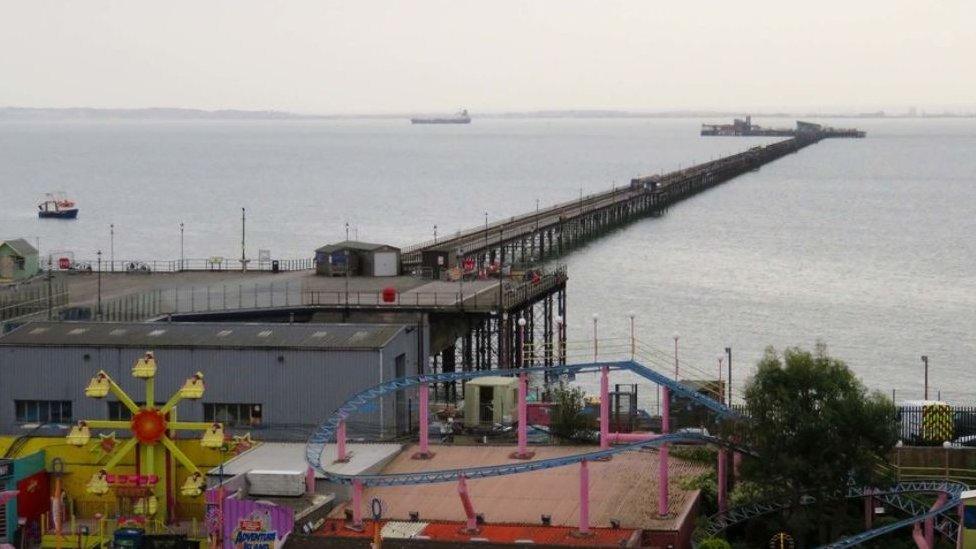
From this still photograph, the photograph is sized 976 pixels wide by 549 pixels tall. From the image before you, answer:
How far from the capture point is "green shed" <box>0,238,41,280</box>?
60688mm

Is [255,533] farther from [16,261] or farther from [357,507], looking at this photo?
[16,261]

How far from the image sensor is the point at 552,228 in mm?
101875

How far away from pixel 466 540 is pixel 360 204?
444ft

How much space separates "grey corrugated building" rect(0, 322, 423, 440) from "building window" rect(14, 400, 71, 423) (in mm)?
22

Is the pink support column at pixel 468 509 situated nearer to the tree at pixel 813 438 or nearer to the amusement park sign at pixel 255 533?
the amusement park sign at pixel 255 533

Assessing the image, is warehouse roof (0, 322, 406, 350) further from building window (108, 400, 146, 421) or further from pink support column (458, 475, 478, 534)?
pink support column (458, 475, 478, 534)

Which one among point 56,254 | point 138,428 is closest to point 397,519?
point 138,428

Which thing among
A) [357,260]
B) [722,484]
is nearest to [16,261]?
[357,260]

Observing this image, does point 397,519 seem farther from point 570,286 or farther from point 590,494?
→ point 570,286

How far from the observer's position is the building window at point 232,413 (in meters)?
37.1

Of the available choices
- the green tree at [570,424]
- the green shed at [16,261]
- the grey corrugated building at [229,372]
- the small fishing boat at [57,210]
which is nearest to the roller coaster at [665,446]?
the green tree at [570,424]

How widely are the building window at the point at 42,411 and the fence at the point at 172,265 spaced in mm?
16374

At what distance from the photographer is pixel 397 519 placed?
29.7m

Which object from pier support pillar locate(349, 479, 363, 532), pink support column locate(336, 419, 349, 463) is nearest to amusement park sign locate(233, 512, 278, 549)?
pier support pillar locate(349, 479, 363, 532)
